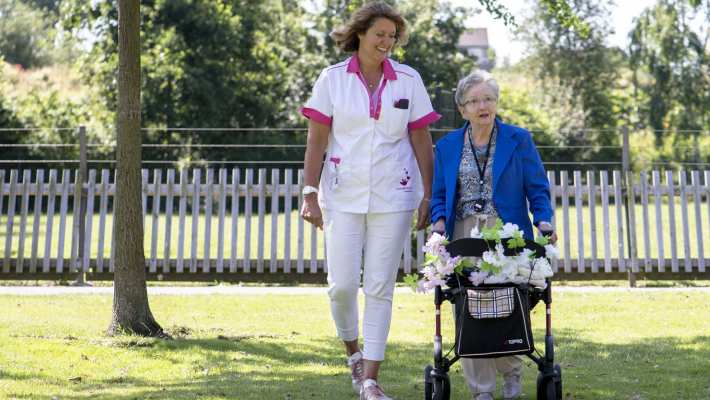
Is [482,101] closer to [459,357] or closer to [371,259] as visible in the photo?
[371,259]

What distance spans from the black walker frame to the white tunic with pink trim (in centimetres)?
54

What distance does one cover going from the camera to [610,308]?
9.45 m

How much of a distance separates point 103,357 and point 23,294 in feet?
14.3

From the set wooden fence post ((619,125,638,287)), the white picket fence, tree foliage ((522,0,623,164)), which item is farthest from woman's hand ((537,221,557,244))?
tree foliage ((522,0,623,164))

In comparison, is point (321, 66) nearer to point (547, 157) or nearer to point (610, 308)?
point (547, 157)

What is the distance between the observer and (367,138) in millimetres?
5078

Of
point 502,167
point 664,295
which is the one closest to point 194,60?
point 664,295

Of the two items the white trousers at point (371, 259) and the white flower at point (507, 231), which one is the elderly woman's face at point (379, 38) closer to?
the white trousers at point (371, 259)

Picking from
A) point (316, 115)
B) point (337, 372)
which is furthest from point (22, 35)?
point (316, 115)

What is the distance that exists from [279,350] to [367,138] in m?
2.56

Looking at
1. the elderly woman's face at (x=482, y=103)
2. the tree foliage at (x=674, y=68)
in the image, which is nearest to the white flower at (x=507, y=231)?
the elderly woman's face at (x=482, y=103)

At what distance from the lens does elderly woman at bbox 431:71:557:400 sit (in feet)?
16.1

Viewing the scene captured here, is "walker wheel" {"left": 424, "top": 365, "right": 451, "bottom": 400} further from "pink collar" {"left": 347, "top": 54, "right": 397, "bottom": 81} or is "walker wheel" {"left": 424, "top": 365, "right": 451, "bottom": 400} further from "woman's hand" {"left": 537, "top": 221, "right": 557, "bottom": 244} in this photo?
"pink collar" {"left": 347, "top": 54, "right": 397, "bottom": 81}

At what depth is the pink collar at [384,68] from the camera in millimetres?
5180
